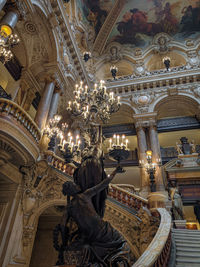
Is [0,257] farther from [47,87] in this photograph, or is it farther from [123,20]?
[123,20]

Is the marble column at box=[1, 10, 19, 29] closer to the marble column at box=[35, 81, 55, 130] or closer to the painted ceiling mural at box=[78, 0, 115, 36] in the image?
the marble column at box=[35, 81, 55, 130]

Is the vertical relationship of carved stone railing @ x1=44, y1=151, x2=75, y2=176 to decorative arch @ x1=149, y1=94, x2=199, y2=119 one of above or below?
below

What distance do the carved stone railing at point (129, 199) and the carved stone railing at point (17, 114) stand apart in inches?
129

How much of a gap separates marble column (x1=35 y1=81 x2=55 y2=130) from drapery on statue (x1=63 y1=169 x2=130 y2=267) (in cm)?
562

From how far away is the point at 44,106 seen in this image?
8.02 metres

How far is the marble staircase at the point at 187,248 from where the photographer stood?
Answer: 3.32 meters

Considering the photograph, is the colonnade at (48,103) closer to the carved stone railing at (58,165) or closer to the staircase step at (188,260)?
the carved stone railing at (58,165)

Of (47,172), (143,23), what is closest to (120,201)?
(47,172)

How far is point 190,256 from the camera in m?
3.54

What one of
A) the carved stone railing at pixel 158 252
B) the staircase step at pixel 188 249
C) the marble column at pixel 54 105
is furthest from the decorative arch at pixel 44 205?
the staircase step at pixel 188 249

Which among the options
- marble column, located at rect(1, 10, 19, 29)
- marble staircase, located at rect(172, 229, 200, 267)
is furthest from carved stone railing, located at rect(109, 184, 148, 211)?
marble column, located at rect(1, 10, 19, 29)

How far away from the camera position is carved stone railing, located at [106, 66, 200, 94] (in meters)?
12.6

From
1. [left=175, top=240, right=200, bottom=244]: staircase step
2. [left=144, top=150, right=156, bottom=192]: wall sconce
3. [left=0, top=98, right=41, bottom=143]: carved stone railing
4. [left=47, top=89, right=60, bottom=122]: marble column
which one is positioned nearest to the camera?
[left=175, top=240, right=200, bottom=244]: staircase step

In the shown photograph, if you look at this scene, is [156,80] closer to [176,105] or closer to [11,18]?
[176,105]
